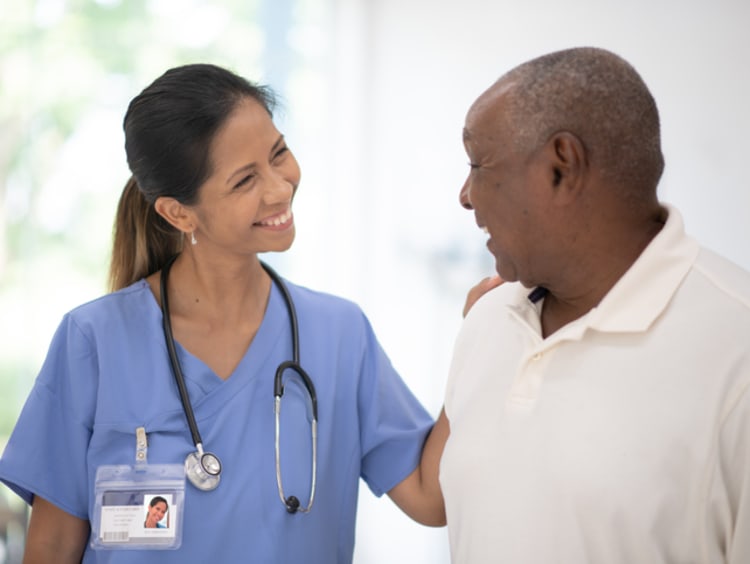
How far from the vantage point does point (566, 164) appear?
A: 104cm

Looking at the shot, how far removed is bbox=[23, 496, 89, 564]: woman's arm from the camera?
149 centimetres

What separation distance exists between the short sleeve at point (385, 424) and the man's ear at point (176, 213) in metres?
0.39

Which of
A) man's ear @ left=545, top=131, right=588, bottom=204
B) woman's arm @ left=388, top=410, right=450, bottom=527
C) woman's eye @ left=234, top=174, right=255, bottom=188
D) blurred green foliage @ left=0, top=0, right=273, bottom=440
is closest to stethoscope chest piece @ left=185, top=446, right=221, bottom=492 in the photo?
woman's arm @ left=388, top=410, right=450, bottom=527

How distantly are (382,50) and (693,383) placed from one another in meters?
2.20

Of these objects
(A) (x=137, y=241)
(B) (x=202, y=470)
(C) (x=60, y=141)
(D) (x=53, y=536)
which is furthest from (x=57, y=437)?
(C) (x=60, y=141)

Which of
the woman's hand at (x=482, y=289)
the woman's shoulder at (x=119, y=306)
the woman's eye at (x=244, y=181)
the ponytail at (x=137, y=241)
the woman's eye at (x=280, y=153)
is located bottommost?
the woman's shoulder at (x=119, y=306)

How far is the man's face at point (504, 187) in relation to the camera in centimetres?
106

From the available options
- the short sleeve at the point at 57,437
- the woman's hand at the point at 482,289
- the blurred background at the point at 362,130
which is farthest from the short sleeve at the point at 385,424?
the blurred background at the point at 362,130

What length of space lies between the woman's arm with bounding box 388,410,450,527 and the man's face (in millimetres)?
534

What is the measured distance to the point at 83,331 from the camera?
5.11 ft

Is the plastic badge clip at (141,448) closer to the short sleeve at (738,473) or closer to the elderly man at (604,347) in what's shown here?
the elderly man at (604,347)

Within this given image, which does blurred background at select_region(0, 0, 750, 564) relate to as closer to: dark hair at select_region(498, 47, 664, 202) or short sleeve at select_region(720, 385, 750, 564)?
dark hair at select_region(498, 47, 664, 202)

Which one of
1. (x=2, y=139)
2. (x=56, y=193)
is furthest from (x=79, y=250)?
(x=2, y=139)

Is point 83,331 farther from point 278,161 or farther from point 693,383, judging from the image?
point 693,383
